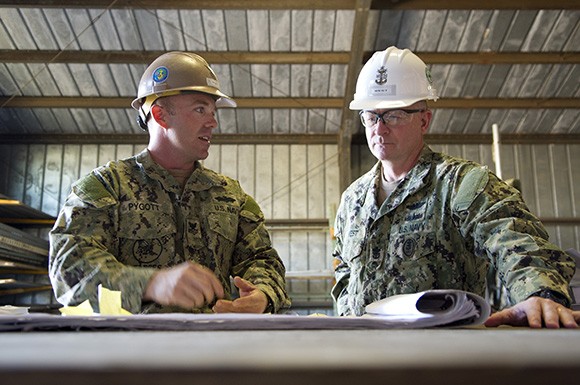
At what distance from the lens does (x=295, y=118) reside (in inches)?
478

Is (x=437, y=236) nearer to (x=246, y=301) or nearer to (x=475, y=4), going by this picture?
(x=246, y=301)

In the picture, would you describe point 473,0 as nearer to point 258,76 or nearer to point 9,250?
point 258,76

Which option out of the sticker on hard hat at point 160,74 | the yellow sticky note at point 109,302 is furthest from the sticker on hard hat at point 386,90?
the yellow sticky note at point 109,302

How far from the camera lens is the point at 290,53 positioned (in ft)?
33.9

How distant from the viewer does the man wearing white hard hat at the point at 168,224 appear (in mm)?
2545

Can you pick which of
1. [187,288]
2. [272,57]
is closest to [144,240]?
[187,288]

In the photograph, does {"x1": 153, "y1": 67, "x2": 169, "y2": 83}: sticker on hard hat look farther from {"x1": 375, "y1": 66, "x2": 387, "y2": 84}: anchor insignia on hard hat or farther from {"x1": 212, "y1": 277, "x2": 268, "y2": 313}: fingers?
{"x1": 212, "y1": 277, "x2": 268, "y2": 313}: fingers

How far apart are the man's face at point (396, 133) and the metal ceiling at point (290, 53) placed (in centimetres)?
585

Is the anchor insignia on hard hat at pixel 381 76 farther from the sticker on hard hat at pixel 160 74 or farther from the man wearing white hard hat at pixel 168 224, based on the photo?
the sticker on hard hat at pixel 160 74

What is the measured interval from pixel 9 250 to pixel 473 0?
8.30 metres

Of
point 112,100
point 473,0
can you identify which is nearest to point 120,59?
point 112,100

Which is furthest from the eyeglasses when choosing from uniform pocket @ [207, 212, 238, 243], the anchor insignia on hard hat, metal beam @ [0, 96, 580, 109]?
metal beam @ [0, 96, 580, 109]

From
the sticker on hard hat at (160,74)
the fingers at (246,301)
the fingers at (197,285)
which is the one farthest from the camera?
the sticker on hard hat at (160,74)

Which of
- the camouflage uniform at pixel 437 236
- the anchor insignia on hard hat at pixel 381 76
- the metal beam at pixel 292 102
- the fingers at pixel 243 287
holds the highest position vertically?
the metal beam at pixel 292 102
